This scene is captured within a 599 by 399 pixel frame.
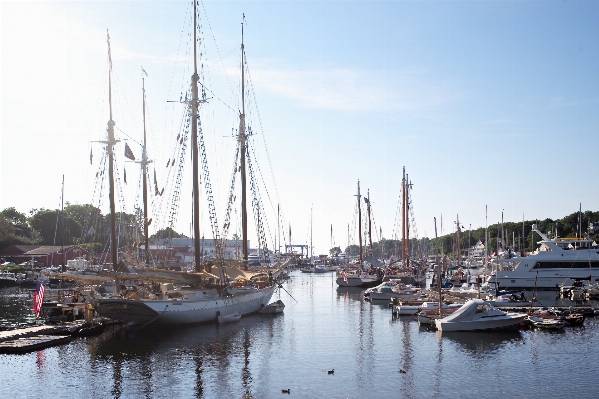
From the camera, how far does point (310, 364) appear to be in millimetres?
39625

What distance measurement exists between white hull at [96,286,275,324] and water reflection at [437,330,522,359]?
66.7ft

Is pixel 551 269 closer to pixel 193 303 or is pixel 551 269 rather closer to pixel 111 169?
pixel 193 303

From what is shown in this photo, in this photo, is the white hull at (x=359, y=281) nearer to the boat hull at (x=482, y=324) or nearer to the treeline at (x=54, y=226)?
the boat hull at (x=482, y=324)

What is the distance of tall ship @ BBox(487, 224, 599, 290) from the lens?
85.1 meters

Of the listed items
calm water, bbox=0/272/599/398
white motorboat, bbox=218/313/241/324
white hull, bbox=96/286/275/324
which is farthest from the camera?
white motorboat, bbox=218/313/241/324

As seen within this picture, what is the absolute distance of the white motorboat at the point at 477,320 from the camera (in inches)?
1977

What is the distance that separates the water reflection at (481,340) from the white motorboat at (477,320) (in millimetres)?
463

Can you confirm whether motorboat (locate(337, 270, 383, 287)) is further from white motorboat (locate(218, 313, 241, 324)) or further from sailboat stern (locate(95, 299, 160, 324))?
sailboat stern (locate(95, 299, 160, 324))

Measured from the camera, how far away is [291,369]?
3806 centimetres

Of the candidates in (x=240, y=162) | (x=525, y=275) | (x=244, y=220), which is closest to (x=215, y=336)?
(x=244, y=220)

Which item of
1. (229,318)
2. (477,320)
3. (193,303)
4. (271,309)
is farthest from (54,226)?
(477,320)

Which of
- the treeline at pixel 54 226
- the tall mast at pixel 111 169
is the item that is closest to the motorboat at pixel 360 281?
the tall mast at pixel 111 169

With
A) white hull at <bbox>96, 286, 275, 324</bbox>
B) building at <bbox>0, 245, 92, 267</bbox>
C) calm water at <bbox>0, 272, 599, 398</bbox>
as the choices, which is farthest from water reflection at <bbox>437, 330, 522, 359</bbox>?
building at <bbox>0, 245, 92, 267</bbox>

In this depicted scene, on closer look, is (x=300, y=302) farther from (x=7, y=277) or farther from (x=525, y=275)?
(x=7, y=277)
